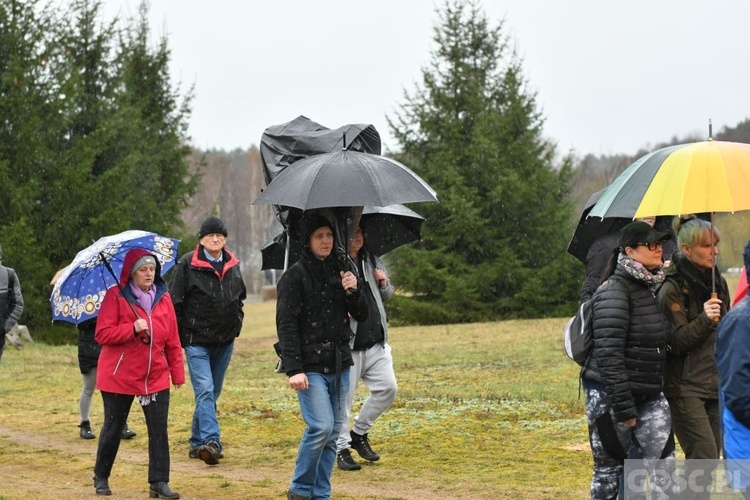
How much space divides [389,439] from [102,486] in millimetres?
3120

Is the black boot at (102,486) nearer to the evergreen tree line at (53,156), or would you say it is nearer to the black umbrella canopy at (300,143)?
the black umbrella canopy at (300,143)

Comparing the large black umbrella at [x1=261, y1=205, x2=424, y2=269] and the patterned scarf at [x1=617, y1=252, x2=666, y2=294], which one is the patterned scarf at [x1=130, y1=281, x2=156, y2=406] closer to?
the large black umbrella at [x1=261, y1=205, x2=424, y2=269]

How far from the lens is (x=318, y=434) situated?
653 cm

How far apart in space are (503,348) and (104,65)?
1935 centimetres

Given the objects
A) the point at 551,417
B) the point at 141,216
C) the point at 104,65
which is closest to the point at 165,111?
the point at 104,65

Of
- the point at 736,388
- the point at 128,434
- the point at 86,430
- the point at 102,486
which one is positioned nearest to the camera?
the point at 736,388

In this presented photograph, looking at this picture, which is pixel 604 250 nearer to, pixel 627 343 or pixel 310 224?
pixel 627 343

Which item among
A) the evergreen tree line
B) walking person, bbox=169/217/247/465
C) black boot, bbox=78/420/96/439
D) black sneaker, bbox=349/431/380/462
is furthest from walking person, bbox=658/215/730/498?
the evergreen tree line

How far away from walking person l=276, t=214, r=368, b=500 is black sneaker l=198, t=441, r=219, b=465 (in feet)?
8.16

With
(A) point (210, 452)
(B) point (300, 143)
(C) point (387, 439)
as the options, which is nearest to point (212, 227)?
(B) point (300, 143)

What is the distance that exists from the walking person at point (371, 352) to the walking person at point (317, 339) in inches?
51.4

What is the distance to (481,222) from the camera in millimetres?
31719

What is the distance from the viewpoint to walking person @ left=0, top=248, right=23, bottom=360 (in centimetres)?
1122

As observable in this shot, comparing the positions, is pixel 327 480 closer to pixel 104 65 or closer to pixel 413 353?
pixel 413 353
